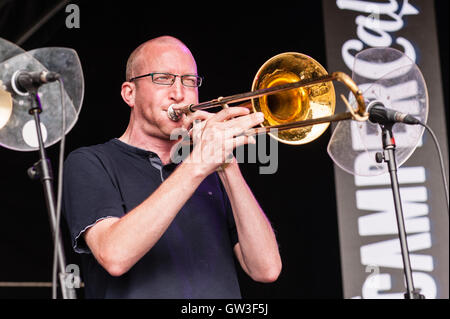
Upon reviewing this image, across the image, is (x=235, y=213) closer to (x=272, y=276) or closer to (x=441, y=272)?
(x=272, y=276)

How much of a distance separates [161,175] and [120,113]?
6.98 feet

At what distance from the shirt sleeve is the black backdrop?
204 cm

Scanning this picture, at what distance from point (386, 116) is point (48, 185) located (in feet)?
3.73

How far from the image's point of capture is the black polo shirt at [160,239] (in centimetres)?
200

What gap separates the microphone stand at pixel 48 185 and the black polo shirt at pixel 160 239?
26cm

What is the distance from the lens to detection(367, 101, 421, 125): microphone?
2.04 meters

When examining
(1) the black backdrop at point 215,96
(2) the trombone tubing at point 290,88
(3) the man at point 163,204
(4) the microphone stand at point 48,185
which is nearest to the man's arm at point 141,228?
(3) the man at point 163,204

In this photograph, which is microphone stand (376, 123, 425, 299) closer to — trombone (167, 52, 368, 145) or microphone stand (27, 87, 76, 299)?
trombone (167, 52, 368, 145)

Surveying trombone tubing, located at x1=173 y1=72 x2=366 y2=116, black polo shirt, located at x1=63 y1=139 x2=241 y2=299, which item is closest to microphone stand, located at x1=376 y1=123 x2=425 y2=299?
trombone tubing, located at x1=173 y1=72 x2=366 y2=116

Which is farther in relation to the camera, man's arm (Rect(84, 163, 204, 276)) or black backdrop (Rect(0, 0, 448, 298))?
black backdrop (Rect(0, 0, 448, 298))

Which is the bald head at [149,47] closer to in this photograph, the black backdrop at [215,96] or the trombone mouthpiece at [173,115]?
the trombone mouthpiece at [173,115]

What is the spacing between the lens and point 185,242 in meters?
2.08

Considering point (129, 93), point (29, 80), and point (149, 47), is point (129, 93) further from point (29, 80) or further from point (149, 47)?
point (29, 80)
